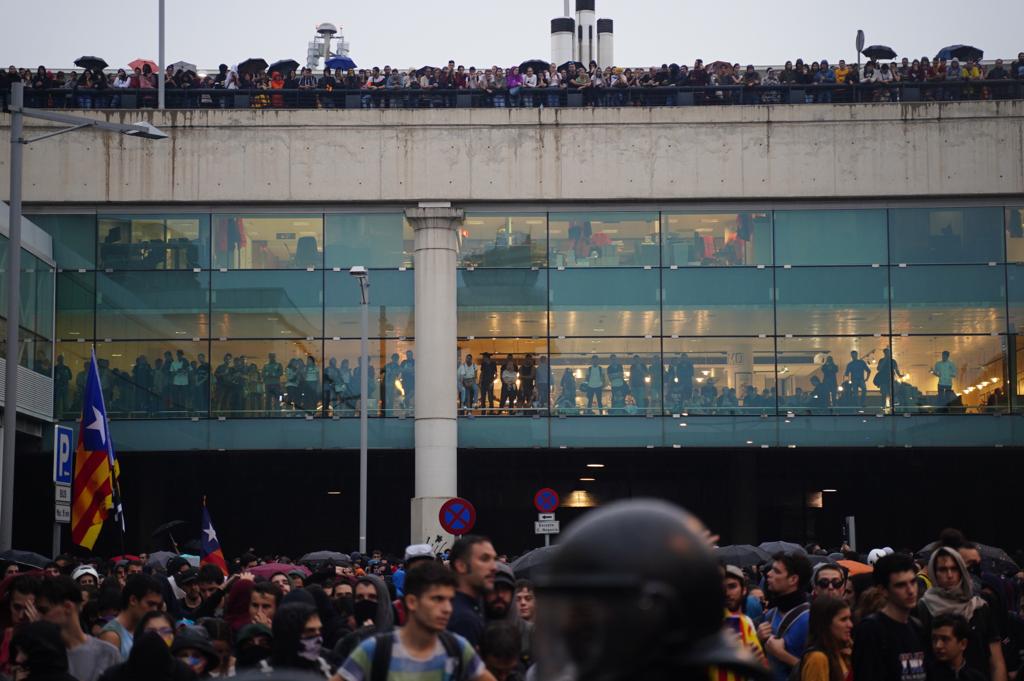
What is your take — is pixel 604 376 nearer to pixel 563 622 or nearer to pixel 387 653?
pixel 387 653

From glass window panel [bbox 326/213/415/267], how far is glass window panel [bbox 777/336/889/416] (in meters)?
9.67

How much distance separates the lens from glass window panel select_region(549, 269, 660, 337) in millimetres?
39562

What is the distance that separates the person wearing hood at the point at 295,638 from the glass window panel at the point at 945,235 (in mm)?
32786

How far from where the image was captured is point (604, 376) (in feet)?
129

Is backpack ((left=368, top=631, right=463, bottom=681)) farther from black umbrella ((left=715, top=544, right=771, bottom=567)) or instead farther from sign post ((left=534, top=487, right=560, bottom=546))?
sign post ((left=534, top=487, right=560, bottom=546))

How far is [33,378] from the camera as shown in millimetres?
37750

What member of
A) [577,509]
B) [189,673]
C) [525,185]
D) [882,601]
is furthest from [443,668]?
[577,509]

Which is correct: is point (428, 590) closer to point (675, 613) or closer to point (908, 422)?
point (675, 613)

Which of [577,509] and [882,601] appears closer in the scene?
[882,601]

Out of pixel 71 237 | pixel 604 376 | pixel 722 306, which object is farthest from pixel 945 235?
pixel 71 237

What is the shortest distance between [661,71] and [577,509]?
1360cm

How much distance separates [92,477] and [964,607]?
1564cm

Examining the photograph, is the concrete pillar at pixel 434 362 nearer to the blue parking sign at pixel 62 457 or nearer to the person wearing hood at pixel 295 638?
the blue parking sign at pixel 62 457

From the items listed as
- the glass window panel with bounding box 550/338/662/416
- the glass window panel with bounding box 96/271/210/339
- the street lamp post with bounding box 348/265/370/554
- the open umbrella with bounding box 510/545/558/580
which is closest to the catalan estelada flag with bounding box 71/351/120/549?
the open umbrella with bounding box 510/545/558/580
